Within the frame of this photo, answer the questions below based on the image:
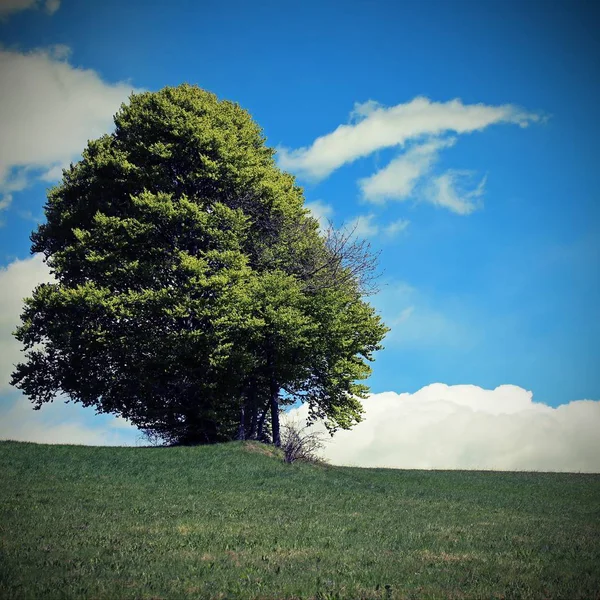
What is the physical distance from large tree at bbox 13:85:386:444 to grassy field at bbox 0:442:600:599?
4.78 metres

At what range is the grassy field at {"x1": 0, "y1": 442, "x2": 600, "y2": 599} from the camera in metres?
11.6

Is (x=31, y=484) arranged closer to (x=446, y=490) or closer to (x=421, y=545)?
(x=421, y=545)

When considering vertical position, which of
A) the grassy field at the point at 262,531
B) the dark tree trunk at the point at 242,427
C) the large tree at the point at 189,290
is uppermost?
the large tree at the point at 189,290

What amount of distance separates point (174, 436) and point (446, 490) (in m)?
16.0

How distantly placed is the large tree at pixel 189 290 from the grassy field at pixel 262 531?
188 inches

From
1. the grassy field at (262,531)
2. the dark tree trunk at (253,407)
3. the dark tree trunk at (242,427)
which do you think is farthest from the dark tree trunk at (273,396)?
the grassy field at (262,531)

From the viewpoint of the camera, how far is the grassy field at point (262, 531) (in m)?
11.6

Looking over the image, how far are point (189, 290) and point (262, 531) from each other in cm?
1567

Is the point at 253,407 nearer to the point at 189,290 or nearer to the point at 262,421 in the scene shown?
the point at 262,421

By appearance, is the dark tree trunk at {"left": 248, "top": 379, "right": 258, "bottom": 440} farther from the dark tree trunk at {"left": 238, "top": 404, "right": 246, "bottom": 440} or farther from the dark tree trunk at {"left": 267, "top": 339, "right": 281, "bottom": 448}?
the dark tree trunk at {"left": 267, "top": 339, "right": 281, "bottom": 448}

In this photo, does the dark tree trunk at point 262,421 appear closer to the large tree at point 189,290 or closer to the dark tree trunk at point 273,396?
the large tree at point 189,290

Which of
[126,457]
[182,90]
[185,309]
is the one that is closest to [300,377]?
[185,309]

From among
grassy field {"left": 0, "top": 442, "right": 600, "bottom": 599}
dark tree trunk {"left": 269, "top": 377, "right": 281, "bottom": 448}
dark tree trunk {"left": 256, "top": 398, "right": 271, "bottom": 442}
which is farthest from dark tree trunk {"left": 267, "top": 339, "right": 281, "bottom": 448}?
grassy field {"left": 0, "top": 442, "right": 600, "bottom": 599}

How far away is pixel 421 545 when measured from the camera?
50.0 ft
